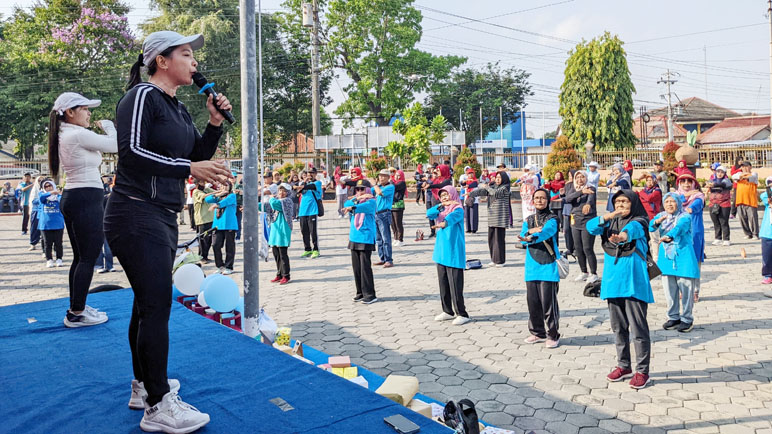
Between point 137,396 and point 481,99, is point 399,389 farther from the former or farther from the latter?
point 481,99

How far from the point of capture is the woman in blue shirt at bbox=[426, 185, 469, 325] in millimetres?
7090

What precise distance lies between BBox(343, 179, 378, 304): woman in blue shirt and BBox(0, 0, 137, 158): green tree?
27.3 m

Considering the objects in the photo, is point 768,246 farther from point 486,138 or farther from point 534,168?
point 486,138

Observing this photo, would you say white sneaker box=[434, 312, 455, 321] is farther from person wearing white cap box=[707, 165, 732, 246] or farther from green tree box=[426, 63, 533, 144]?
green tree box=[426, 63, 533, 144]

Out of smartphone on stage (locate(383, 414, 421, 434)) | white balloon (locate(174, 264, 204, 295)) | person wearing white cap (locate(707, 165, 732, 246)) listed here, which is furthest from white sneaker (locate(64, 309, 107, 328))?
person wearing white cap (locate(707, 165, 732, 246))

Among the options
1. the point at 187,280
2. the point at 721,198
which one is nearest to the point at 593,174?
the point at 721,198

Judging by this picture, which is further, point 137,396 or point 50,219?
point 50,219

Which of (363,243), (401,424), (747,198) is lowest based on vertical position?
(401,424)

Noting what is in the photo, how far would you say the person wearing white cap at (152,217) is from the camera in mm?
2636

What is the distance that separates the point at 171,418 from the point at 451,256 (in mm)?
4770

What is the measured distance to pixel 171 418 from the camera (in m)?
2.65

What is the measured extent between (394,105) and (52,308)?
3971cm

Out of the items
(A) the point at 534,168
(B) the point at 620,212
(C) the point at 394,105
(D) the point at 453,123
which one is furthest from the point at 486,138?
(B) the point at 620,212

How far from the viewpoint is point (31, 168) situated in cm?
3209
